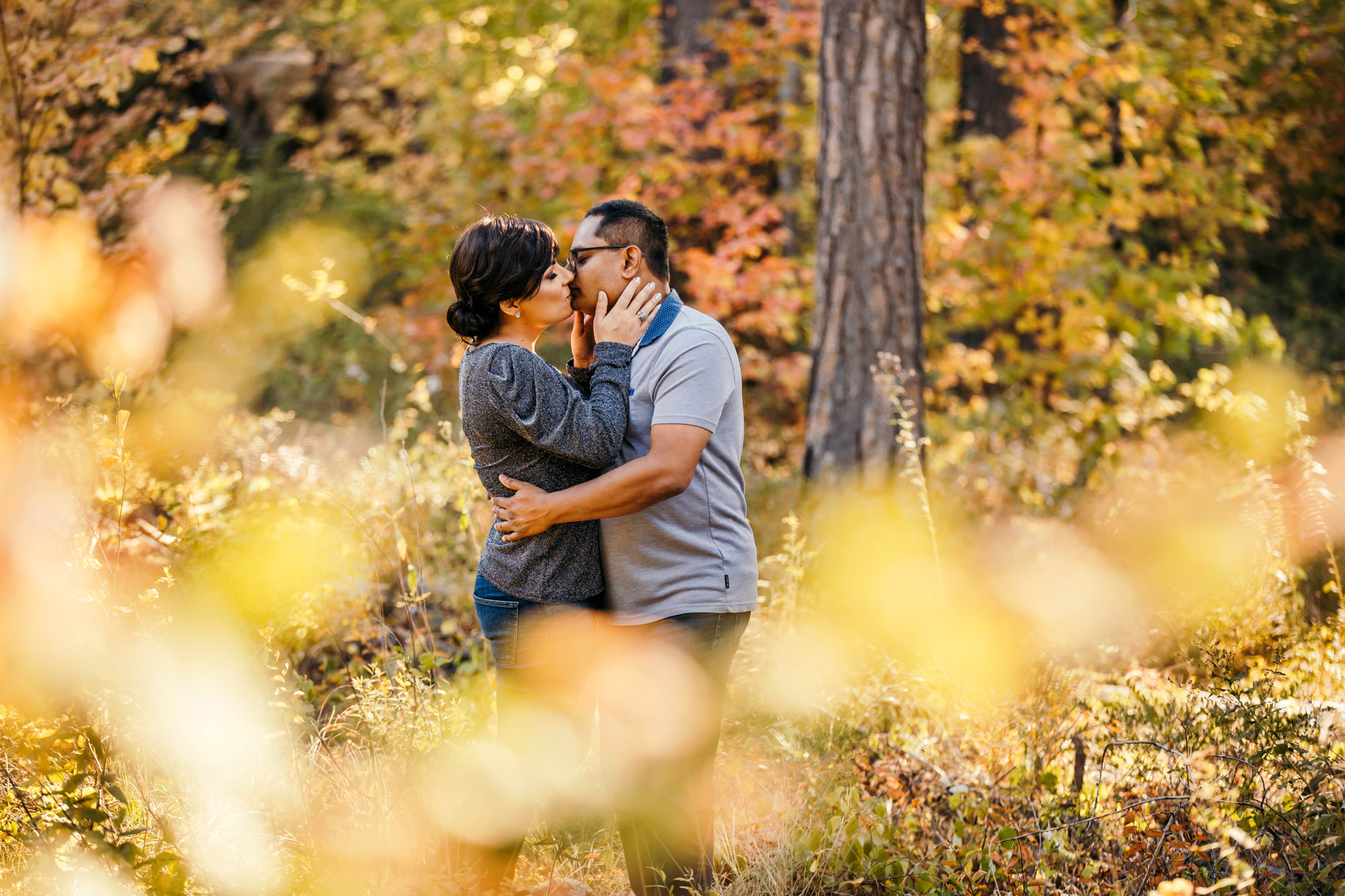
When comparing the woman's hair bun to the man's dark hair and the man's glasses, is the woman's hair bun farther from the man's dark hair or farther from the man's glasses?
the man's dark hair

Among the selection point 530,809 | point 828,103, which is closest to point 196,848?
point 530,809

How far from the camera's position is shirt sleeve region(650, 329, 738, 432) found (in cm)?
241

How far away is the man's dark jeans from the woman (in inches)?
8.3

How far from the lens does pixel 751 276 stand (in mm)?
7016

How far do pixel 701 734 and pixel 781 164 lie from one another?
6677mm

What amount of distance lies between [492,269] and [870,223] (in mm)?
3151

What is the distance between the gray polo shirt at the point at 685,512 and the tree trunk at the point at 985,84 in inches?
284

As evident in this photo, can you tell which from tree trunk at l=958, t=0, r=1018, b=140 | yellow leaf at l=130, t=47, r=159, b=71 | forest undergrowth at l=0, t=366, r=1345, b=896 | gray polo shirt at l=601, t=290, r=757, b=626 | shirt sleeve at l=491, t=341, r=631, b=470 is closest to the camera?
shirt sleeve at l=491, t=341, r=631, b=470

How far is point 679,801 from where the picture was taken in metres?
2.52

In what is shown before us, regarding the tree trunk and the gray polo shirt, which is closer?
the gray polo shirt

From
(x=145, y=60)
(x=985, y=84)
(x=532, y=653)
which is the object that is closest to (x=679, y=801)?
(x=532, y=653)

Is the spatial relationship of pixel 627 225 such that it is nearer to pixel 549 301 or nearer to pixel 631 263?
pixel 631 263

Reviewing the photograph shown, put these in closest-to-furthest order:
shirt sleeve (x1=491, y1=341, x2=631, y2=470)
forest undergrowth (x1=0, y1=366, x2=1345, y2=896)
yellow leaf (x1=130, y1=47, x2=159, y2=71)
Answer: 1. shirt sleeve (x1=491, y1=341, x2=631, y2=470)
2. forest undergrowth (x1=0, y1=366, x2=1345, y2=896)
3. yellow leaf (x1=130, y1=47, x2=159, y2=71)

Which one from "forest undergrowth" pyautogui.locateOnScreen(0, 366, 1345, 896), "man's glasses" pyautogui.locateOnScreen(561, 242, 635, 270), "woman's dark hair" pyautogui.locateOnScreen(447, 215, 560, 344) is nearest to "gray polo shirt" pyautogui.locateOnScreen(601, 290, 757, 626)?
"man's glasses" pyautogui.locateOnScreen(561, 242, 635, 270)
